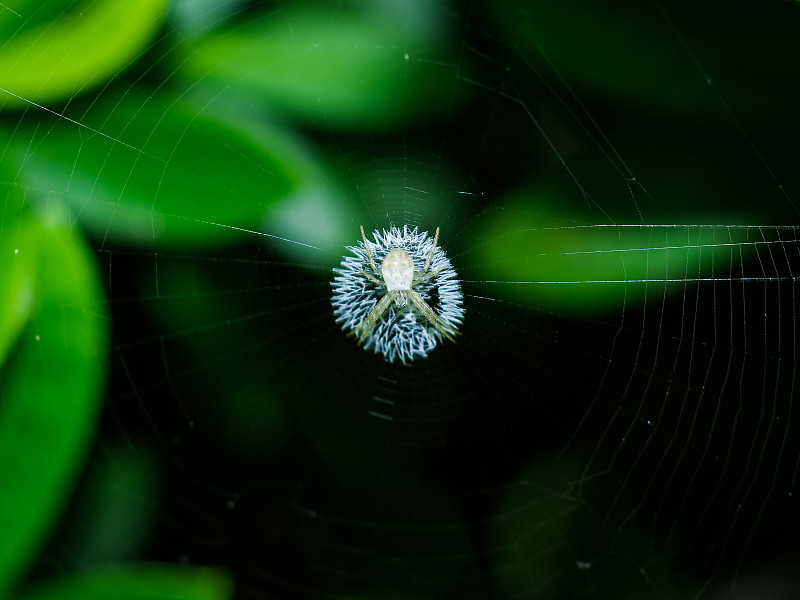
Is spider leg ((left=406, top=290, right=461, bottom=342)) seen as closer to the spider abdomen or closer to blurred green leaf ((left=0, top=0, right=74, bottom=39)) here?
the spider abdomen

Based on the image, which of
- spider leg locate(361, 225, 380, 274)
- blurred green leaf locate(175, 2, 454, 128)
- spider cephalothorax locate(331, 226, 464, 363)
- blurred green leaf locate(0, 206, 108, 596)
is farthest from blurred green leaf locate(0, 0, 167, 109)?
spider cephalothorax locate(331, 226, 464, 363)

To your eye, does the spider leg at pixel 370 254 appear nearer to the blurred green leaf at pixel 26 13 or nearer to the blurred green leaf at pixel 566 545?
the blurred green leaf at pixel 566 545

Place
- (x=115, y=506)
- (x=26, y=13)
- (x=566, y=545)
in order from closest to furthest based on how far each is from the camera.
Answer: (x=26, y=13), (x=115, y=506), (x=566, y=545)

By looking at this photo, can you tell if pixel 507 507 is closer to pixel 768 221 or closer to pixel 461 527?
pixel 461 527

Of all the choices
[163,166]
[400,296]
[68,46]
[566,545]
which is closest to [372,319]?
[400,296]

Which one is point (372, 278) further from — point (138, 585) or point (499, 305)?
point (138, 585)

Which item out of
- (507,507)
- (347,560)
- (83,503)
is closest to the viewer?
(83,503)

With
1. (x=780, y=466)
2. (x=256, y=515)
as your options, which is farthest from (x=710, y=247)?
(x=256, y=515)
